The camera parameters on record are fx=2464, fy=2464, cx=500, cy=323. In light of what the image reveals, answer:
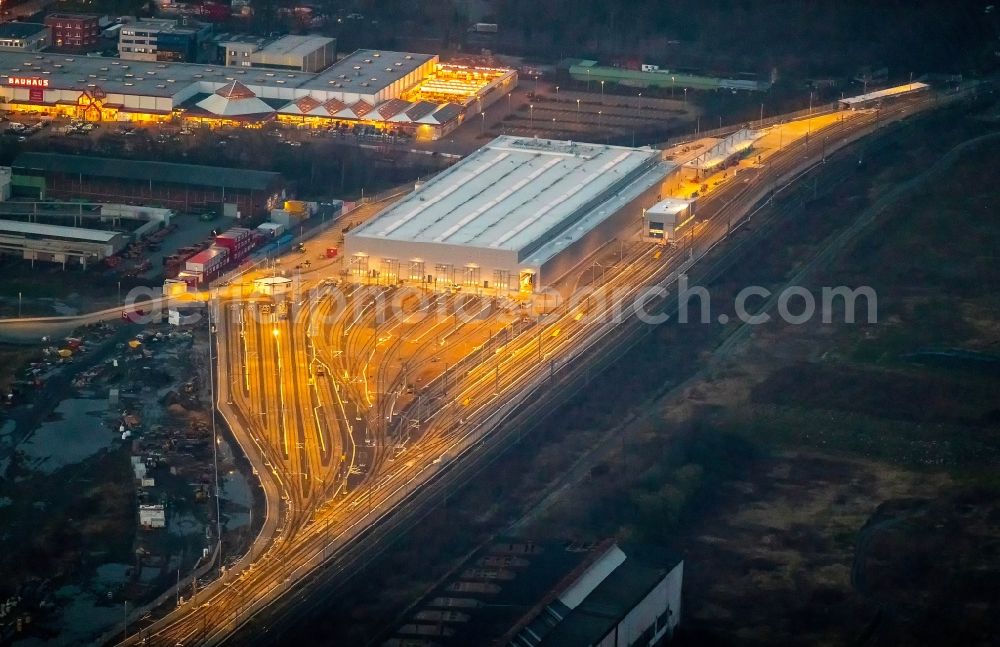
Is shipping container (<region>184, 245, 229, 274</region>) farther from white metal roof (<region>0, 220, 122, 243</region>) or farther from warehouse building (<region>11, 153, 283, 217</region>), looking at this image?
warehouse building (<region>11, 153, 283, 217</region>)


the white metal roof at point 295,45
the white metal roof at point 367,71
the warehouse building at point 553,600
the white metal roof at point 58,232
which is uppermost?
the warehouse building at point 553,600

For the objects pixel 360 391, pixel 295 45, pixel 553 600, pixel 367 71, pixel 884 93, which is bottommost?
pixel 360 391

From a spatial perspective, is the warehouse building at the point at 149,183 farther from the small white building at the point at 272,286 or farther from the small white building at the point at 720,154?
the small white building at the point at 720,154

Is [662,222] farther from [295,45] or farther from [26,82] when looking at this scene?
[26,82]

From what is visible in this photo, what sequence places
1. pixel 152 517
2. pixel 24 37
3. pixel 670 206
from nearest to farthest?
1. pixel 152 517
2. pixel 670 206
3. pixel 24 37

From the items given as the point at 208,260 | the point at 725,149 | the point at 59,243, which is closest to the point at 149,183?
the point at 59,243

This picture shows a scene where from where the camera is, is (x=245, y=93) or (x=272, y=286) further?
(x=245, y=93)

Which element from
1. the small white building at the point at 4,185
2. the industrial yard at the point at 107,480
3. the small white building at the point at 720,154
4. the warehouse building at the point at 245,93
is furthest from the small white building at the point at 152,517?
the warehouse building at the point at 245,93
